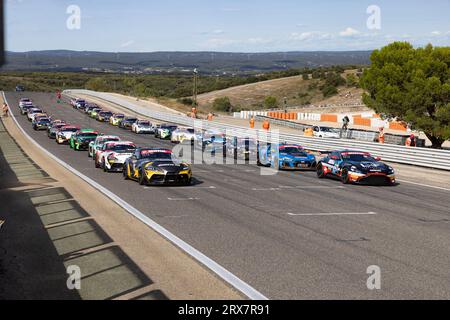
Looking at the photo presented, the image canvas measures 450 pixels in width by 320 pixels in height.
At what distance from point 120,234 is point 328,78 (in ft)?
427

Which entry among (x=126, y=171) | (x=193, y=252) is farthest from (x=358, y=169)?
(x=193, y=252)

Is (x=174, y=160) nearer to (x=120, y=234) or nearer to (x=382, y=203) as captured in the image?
(x=382, y=203)

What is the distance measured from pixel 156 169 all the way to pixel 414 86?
28.1 meters

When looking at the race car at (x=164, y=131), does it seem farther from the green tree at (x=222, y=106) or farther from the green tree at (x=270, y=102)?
the green tree at (x=270, y=102)

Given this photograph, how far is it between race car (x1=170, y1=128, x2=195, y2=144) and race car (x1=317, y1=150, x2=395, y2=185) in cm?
1883

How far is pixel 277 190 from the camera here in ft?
71.3

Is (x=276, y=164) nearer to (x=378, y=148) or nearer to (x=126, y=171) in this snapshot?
(x=378, y=148)

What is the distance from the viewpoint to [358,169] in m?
23.4

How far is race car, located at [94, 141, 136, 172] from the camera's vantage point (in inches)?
1043

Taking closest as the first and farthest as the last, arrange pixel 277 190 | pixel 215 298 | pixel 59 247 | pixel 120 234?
pixel 215 298 < pixel 59 247 < pixel 120 234 < pixel 277 190

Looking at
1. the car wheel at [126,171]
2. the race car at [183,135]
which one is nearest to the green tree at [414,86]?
the race car at [183,135]

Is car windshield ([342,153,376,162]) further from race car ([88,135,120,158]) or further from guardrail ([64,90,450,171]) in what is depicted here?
race car ([88,135,120,158])
